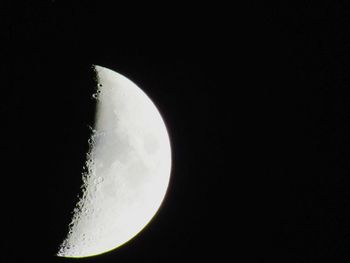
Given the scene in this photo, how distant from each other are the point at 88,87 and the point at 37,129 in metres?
0.53

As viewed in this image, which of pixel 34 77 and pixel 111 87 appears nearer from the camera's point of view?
pixel 34 77

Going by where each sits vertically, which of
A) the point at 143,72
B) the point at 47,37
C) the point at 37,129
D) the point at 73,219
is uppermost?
the point at 47,37

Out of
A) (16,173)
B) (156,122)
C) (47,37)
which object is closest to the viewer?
(16,173)

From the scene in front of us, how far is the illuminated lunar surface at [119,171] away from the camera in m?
2.45

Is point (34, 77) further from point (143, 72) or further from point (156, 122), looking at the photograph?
point (156, 122)

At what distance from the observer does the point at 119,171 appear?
2.54 meters

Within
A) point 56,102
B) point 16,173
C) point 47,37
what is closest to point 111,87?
point 56,102

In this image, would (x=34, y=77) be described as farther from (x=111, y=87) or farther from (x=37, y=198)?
(x=37, y=198)

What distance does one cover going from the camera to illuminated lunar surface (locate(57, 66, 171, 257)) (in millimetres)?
2447

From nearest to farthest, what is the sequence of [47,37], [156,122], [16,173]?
1. [16,173]
2. [47,37]
3. [156,122]

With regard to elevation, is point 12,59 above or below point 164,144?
above

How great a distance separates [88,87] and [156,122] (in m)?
0.65

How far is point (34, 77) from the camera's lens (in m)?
2.33

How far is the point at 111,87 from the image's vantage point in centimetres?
264
